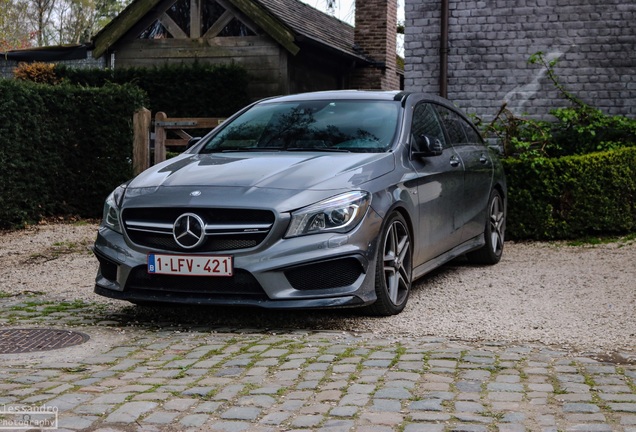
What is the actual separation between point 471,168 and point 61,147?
685cm

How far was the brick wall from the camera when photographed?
14781 millimetres

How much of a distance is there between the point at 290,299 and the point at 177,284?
2.54 feet

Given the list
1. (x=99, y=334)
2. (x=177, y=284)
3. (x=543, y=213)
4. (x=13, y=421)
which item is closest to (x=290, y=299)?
(x=177, y=284)

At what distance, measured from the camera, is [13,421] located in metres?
4.16

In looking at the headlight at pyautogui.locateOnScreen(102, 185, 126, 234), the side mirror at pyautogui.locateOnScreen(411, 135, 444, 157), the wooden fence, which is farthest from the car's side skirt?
the wooden fence

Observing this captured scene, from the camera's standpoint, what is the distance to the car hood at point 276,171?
638cm

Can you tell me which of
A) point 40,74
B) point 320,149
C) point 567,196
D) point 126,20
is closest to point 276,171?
Result: point 320,149

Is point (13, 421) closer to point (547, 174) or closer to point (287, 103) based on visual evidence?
point (287, 103)

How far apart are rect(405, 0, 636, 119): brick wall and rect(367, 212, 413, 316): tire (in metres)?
8.86

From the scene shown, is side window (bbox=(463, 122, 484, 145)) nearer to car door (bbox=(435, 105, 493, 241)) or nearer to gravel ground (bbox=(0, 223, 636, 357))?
car door (bbox=(435, 105, 493, 241))

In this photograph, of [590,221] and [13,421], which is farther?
[590,221]

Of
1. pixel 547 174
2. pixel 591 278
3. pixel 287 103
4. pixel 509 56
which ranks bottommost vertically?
pixel 591 278

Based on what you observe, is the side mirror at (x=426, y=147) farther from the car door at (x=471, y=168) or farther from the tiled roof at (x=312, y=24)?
the tiled roof at (x=312, y=24)

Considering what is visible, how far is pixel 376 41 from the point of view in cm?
2478
